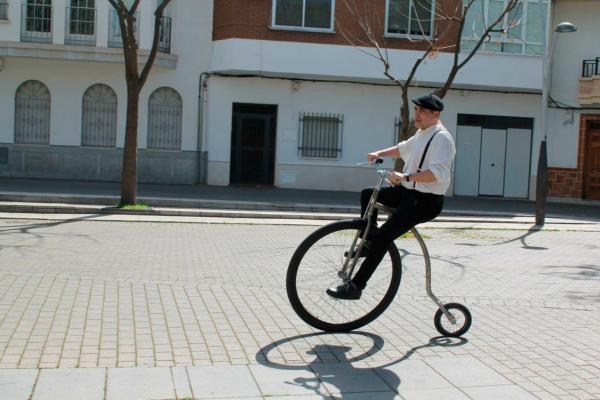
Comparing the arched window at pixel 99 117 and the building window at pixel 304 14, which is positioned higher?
the building window at pixel 304 14

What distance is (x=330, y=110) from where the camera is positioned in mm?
23656

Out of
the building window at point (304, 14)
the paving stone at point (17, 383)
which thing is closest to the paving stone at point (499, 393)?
the paving stone at point (17, 383)

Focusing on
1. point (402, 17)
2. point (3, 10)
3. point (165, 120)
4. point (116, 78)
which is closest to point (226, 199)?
point (165, 120)

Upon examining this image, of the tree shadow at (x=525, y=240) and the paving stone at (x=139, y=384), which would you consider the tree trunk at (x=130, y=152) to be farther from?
the paving stone at (x=139, y=384)

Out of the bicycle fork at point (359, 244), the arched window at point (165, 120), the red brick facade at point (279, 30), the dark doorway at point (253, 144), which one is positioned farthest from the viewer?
the dark doorway at point (253, 144)

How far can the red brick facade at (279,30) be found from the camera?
2223 cm

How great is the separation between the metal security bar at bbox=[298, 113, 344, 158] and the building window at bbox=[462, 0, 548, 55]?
15.2ft

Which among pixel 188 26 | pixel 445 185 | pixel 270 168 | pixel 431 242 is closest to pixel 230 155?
pixel 270 168

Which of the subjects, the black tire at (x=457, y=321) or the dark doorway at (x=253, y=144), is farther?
the dark doorway at (x=253, y=144)

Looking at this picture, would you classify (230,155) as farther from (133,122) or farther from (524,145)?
(524,145)

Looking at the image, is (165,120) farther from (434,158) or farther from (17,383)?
(17,383)

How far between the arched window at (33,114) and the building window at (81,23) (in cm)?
199

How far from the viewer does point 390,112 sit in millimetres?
24062

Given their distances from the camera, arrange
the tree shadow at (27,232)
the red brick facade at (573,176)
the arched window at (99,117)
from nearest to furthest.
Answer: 1. the tree shadow at (27,232)
2. the arched window at (99,117)
3. the red brick facade at (573,176)
